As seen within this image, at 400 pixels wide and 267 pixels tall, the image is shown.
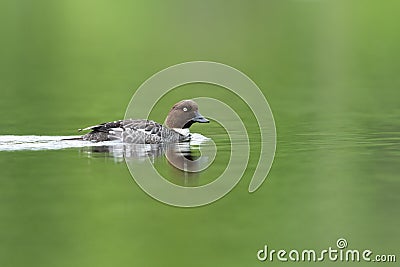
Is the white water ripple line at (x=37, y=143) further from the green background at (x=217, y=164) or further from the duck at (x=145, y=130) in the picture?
the green background at (x=217, y=164)

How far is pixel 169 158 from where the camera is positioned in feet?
54.7

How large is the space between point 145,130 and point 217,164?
108 inches

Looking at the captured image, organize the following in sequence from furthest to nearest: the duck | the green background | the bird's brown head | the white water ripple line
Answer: the bird's brown head < the duck < the white water ripple line < the green background

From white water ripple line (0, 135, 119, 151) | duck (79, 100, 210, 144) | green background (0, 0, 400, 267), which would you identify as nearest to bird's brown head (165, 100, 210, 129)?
duck (79, 100, 210, 144)

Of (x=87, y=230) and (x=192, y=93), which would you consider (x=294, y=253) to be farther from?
(x=192, y=93)

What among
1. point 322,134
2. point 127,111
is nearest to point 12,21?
point 127,111

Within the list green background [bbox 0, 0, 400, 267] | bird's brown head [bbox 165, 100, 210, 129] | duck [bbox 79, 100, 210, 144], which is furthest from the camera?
bird's brown head [bbox 165, 100, 210, 129]

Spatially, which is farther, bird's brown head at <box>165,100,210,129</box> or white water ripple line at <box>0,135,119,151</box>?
bird's brown head at <box>165,100,210,129</box>

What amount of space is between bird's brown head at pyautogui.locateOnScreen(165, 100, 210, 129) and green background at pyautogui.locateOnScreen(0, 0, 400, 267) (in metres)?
0.54

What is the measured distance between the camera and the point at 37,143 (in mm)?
17641

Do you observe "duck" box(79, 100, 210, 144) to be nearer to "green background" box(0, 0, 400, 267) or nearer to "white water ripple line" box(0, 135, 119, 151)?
"white water ripple line" box(0, 135, 119, 151)

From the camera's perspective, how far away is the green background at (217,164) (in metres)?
11.3

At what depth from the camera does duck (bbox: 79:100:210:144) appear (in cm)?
1791

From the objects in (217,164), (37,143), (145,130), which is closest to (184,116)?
(145,130)
